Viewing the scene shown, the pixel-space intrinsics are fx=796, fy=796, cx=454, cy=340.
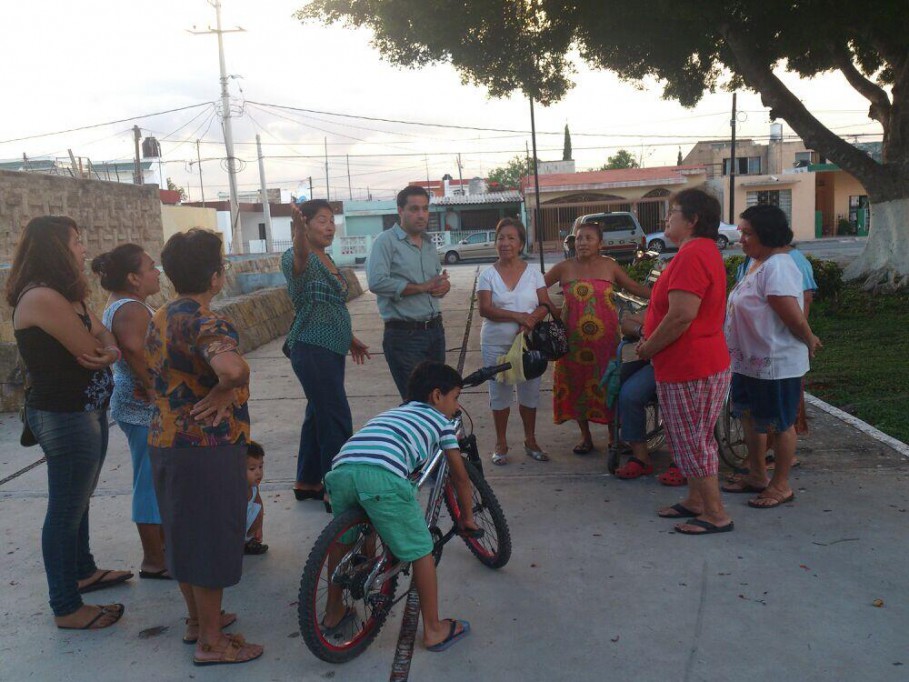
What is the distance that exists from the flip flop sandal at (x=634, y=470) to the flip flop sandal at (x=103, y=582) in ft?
9.68

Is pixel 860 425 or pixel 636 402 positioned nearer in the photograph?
pixel 636 402

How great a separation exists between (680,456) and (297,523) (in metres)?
2.16

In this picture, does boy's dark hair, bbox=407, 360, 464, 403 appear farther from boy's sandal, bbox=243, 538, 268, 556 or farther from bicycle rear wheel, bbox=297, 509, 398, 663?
boy's sandal, bbox=243, 538, 268, 556

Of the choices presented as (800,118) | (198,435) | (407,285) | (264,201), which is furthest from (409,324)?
(264,201)

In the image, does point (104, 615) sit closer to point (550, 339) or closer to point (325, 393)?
point (325, 393)

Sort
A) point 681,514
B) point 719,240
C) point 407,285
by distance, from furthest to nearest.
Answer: point 719,240 → point 407,285 → point 681,514

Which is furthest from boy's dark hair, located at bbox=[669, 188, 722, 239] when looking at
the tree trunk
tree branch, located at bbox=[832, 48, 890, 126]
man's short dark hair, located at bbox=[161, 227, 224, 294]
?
tree branch, located at bbox=[832, 48, 890, 126]

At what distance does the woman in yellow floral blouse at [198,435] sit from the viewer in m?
2.88

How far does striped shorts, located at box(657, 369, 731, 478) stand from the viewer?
161 inches

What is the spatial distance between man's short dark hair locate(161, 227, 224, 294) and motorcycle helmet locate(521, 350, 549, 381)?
2.25 m

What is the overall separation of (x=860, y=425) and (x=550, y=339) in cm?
260

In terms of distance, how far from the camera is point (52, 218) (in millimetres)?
3299

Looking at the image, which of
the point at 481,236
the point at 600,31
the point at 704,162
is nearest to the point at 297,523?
the point at 600,31

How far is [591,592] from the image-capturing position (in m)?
3.59
